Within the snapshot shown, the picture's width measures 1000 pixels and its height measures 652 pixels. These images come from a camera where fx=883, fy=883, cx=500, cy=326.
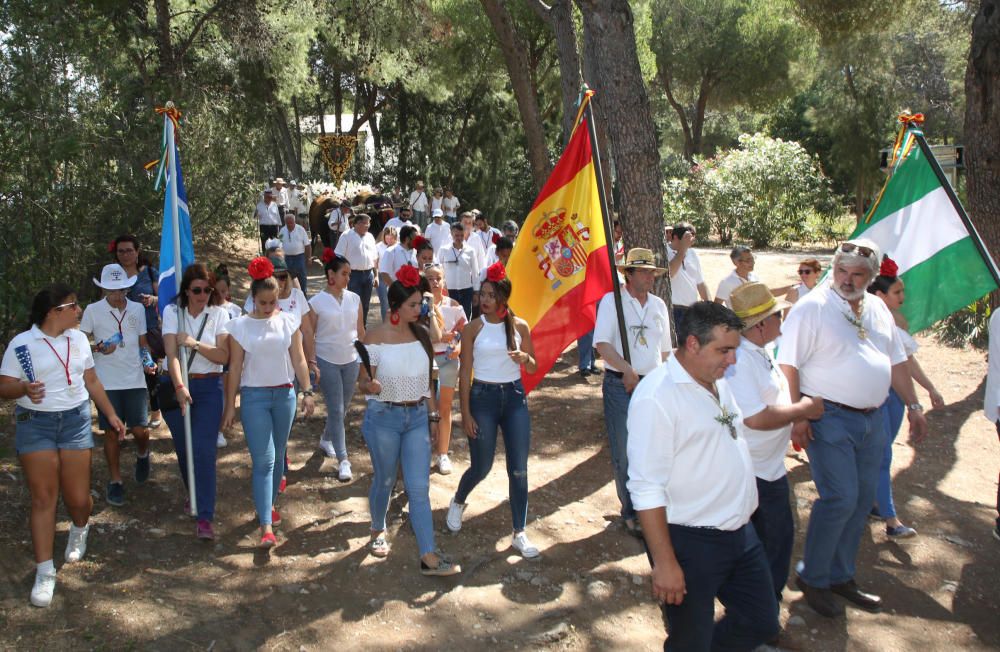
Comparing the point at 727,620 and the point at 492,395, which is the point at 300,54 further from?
the point at 727,620

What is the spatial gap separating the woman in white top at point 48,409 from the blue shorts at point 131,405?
1.22 metres

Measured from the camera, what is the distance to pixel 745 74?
105 feet

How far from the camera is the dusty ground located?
4.84 metres

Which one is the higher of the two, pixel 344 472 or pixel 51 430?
pixel 51 430

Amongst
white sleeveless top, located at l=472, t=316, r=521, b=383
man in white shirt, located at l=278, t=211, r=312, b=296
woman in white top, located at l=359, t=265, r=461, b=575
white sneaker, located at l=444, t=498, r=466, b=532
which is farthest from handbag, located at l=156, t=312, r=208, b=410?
man in white shirt, located at l=278, t=211, r=312, b=296

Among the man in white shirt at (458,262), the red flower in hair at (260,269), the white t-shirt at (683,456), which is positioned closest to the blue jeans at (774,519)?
the white t-shirt at (683,456)

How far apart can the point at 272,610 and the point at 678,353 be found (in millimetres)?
2963

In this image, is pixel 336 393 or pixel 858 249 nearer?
pixel 858 249

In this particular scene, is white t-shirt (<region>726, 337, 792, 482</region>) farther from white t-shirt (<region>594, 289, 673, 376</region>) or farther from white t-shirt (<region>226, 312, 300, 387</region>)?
white t-shirt (<region>226, 312, 300, 387</region>)

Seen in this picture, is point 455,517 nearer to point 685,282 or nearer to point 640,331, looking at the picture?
point 640,331

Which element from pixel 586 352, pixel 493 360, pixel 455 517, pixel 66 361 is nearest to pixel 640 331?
pixel 493 360

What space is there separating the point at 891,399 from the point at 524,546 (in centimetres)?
280

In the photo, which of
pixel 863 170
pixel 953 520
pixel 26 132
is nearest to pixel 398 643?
pixel 953 520

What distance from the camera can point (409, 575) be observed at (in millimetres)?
5500
